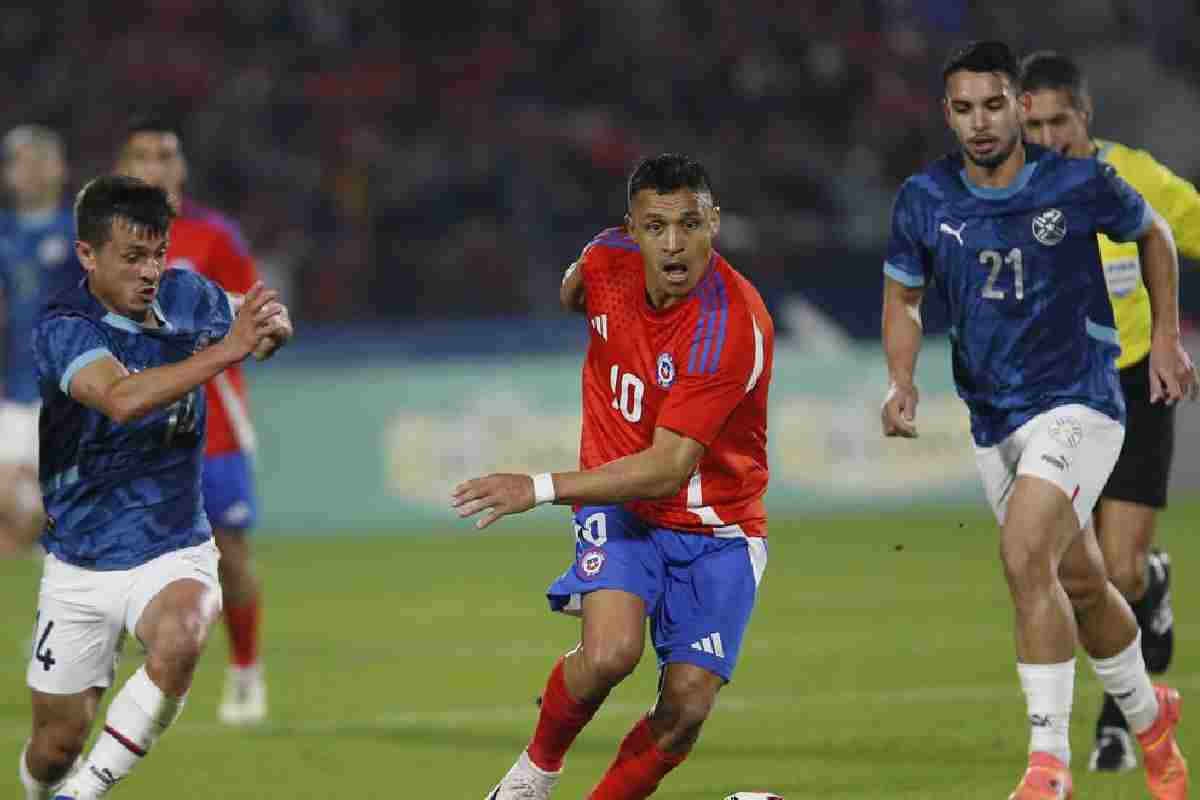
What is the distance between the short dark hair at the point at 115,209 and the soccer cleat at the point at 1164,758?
3328 mm

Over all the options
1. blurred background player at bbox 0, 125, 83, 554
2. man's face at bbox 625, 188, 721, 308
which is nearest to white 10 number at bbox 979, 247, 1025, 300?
man's face at bbox 625, 188, 721, 308

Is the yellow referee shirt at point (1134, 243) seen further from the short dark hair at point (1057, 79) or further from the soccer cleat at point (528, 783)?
the soccer cleat at point (528, 783)

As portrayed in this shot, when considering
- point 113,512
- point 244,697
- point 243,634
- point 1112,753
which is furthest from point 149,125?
point 1112,753

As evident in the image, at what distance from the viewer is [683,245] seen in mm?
5633

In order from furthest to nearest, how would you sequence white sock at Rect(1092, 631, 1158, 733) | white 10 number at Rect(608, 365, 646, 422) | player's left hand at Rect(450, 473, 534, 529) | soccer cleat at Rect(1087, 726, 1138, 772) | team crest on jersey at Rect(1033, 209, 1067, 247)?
1. soccer cleat at Rect(1087, 726, 1138, 772)
2. white sock at Rect(1092, 631, 1158, 733)
3. team crest on jersey at Rect(1033, 209, 1067, 247)
4. white 10 number at Rect(608, 365, 646, 422)
5. player's left hand at Rect(450, 473, 534, 529)

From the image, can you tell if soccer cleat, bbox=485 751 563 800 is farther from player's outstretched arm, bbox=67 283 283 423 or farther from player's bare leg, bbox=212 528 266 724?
player's bare leg, bbox=212 528 266 724

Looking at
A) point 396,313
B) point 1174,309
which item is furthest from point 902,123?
point 1174,309

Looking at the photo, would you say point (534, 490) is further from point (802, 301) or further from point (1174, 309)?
point (802, 301)

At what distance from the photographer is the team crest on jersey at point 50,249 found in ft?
33.7

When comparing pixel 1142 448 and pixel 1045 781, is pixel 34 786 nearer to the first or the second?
pixel 1045 781

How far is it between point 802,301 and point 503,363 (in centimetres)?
275

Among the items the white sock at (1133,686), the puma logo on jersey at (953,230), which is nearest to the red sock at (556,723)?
the white sock at (1133,686)

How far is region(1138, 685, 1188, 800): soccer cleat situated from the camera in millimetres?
6082

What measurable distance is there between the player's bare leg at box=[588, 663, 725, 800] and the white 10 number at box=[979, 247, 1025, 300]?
4.85 ft
